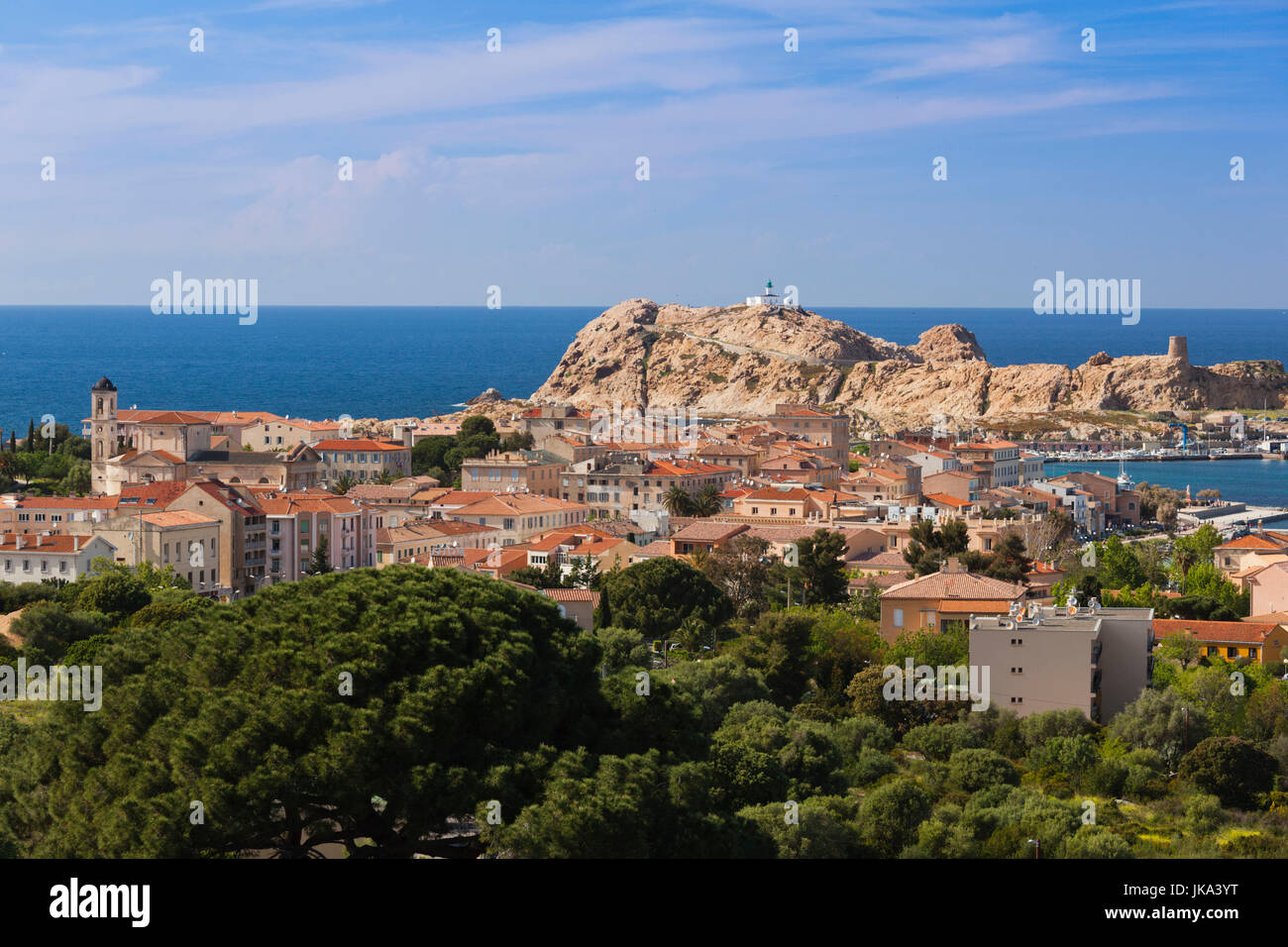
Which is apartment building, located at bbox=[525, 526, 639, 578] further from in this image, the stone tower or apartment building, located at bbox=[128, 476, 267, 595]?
the stone tower

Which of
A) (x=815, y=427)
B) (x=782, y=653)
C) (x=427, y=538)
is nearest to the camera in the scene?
(x=782, y=653)

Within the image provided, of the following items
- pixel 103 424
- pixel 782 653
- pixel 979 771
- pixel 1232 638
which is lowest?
pixel 979 771

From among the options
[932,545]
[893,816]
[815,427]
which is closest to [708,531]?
[932,545]

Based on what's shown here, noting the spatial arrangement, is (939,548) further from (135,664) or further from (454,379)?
(454,379)

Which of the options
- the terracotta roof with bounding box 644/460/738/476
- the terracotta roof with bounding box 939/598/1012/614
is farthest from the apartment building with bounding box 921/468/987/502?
the terracotta roof with bounding box 939/598/1012/614

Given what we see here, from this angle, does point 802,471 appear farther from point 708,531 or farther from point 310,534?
point 310,534
